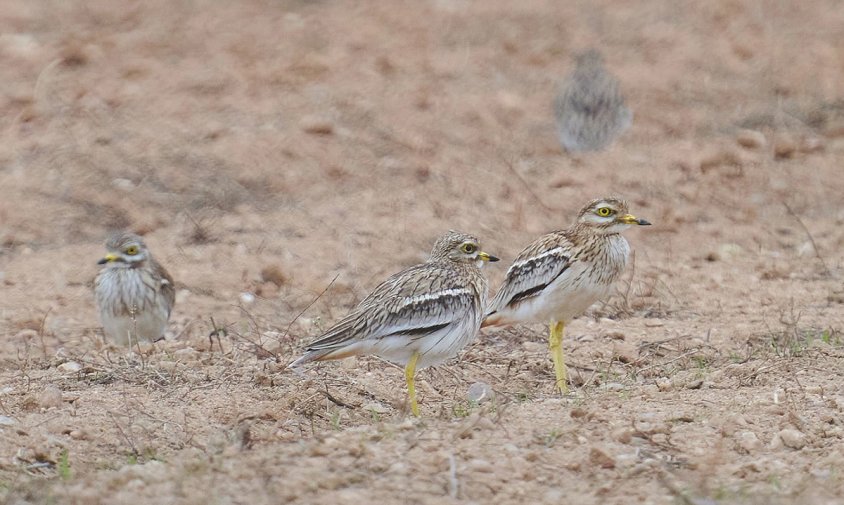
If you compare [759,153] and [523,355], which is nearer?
[523,355]

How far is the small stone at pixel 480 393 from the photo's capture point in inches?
310

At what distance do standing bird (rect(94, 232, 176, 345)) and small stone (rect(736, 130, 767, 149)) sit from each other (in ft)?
21.4

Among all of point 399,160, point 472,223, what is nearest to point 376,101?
point 399,160

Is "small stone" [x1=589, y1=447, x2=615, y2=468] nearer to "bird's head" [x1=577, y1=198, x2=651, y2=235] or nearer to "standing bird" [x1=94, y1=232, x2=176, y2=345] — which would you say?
"bird's head" [x1=577, y1=198, x2=651, y2=235]

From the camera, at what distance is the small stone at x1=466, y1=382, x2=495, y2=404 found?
7863 mm

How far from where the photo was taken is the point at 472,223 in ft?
40.0

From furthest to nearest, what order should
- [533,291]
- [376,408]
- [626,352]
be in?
[626,352]
[533,291]
[376,408]

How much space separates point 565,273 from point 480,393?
3.29 feet

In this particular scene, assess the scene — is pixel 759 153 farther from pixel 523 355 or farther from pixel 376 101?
pixel 523 355

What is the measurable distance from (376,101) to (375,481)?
9063mm

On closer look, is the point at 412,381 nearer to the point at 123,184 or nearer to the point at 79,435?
the point at 79,435

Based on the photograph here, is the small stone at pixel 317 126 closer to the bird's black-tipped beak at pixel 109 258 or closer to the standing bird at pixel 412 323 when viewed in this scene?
the bird's black-tipped beak at pixel 109 258

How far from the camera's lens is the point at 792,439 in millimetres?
6652

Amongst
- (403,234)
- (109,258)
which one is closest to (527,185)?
(403,234)
